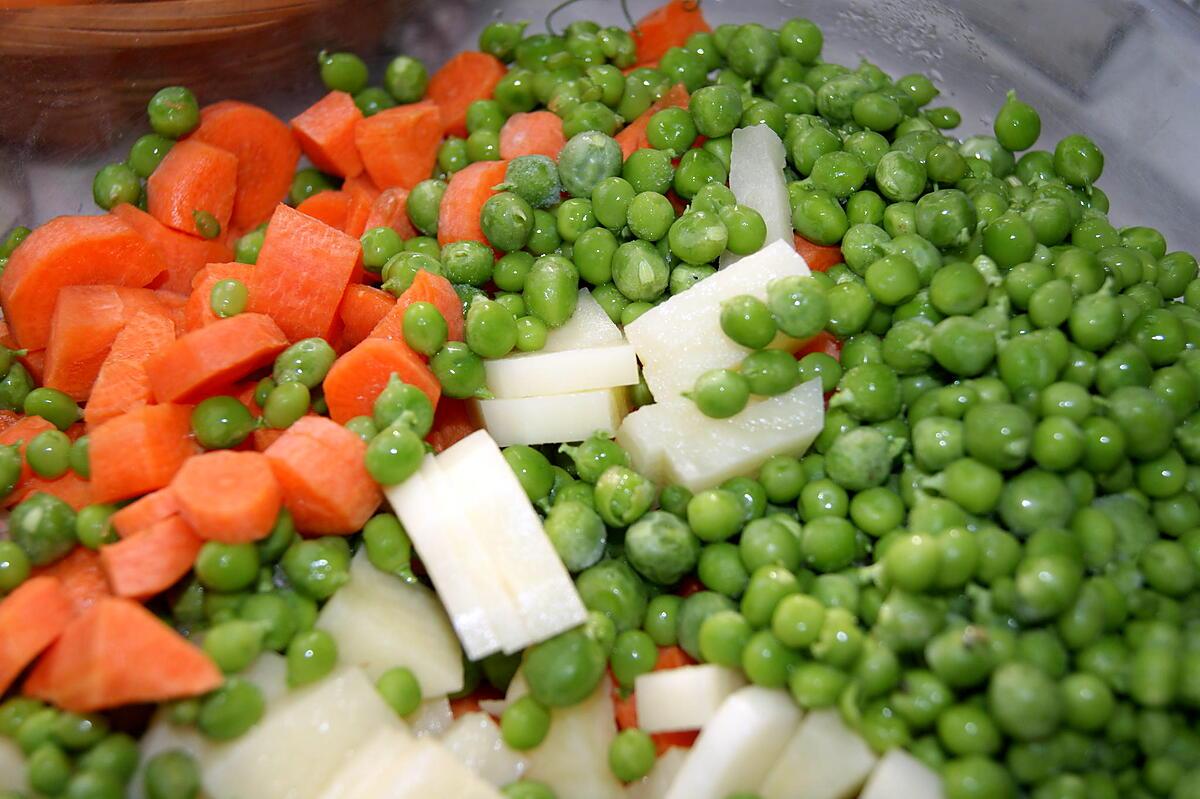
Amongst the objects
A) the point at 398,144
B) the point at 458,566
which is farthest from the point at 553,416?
the point at 398,144

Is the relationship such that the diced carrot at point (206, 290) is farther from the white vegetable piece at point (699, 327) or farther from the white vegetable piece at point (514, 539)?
the white vegetable piece at point (699, 327)

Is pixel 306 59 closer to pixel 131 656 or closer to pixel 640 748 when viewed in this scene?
pixel 131 656

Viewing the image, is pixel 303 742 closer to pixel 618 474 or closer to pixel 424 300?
pixel 618 474

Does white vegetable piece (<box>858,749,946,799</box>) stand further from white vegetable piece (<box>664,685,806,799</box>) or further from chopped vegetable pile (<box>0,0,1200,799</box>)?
white vegetable piece (<box>664,685,806,799</box>)

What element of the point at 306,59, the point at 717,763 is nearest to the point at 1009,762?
the point at 717,763

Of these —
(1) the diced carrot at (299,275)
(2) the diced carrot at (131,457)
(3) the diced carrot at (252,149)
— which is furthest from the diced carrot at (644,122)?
(2) the diced carrot at (131,457)

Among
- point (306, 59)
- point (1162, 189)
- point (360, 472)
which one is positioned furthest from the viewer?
point (306, 59)
